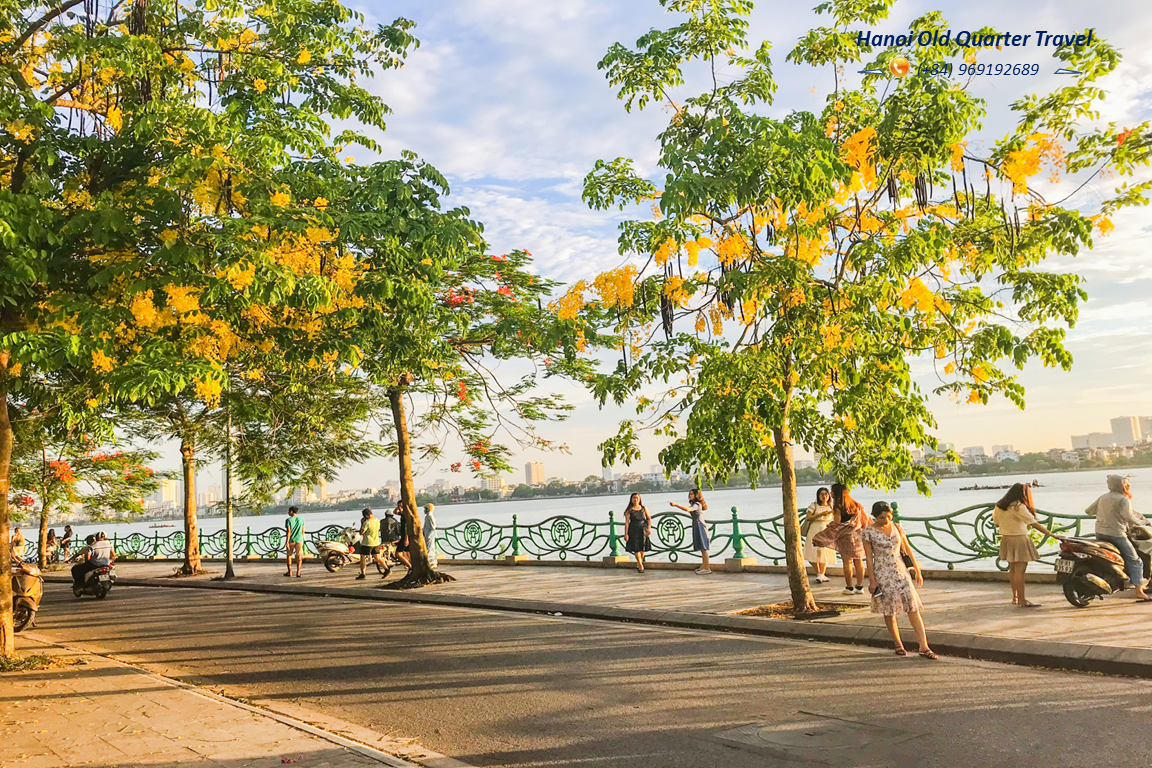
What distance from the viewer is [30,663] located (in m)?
10.1

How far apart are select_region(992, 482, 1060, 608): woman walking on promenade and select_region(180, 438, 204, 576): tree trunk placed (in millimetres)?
22382

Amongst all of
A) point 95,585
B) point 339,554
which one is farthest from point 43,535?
point 339,554

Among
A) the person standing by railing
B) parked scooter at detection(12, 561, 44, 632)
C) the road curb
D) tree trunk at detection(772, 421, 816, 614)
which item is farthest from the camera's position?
the person standing by railing

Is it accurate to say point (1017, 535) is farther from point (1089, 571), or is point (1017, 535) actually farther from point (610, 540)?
point (610, 540)

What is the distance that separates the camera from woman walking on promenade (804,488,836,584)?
14078mm

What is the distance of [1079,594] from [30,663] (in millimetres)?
12930

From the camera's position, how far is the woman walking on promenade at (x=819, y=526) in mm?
14078

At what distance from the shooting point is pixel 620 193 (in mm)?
11719

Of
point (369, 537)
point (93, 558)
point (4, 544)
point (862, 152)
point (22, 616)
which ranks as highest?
point (862, 152)

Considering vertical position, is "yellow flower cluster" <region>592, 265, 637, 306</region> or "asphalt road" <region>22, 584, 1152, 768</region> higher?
"yellow flower cluster" <region>592, 265, 637, 306</region>

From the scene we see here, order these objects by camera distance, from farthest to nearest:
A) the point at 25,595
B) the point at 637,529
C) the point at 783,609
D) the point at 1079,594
A: the point at 637,529 < the point at 25,595 < the point at 783,609 < the point at 1079,594

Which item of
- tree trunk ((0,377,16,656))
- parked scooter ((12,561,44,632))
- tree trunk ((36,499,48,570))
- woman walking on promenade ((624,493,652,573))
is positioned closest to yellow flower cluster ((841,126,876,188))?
woman walking on promenade ((624,493,652,573))

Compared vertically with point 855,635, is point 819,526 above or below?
above

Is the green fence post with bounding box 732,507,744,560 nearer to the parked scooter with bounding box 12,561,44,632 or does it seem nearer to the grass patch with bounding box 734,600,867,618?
the grass patch with bounding box 734,600,867,618
